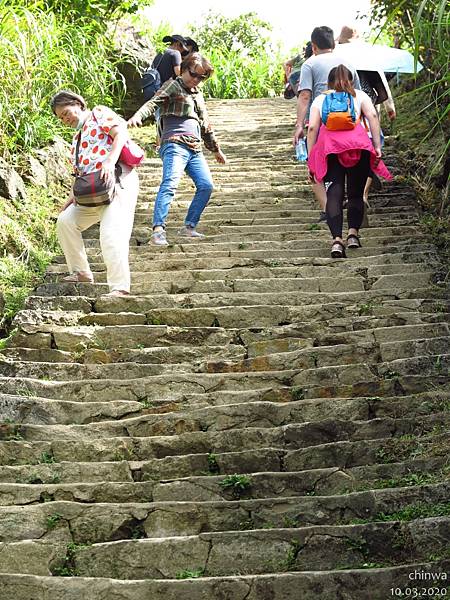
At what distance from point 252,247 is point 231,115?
20.3ft

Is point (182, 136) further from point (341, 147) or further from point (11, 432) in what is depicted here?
point (11, 432)

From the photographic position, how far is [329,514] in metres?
4.51

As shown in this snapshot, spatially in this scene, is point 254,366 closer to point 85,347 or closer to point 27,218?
point 85,347

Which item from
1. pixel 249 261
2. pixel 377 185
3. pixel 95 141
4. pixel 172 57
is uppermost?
pixel 95 141

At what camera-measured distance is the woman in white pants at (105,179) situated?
6.82 metres

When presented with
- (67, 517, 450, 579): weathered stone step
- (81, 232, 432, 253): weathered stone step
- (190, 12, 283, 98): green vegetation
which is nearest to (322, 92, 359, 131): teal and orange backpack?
(81, 232, 432, 253): weathered stone step

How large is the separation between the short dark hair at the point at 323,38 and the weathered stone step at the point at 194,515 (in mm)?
4902

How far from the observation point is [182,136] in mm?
8117

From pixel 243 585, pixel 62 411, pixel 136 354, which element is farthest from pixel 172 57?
pixel 243 585

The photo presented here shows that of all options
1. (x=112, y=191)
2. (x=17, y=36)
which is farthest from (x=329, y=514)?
(x=17, y=36)

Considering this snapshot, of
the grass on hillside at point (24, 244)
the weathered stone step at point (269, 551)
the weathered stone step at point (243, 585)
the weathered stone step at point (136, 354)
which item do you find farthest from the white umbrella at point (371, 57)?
the weathered stone step at point (243, 585)

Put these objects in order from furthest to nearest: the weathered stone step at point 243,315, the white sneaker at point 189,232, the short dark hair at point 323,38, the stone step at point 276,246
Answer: the short dark hair at point 323,38, the white sneaker at point 189,232, the stone step at point 276,246, the weathered stone step at point 243,315

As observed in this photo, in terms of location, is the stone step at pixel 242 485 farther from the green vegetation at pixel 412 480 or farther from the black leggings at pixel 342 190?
the black leggings at pixel 342 190

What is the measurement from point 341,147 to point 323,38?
1.53 metres
